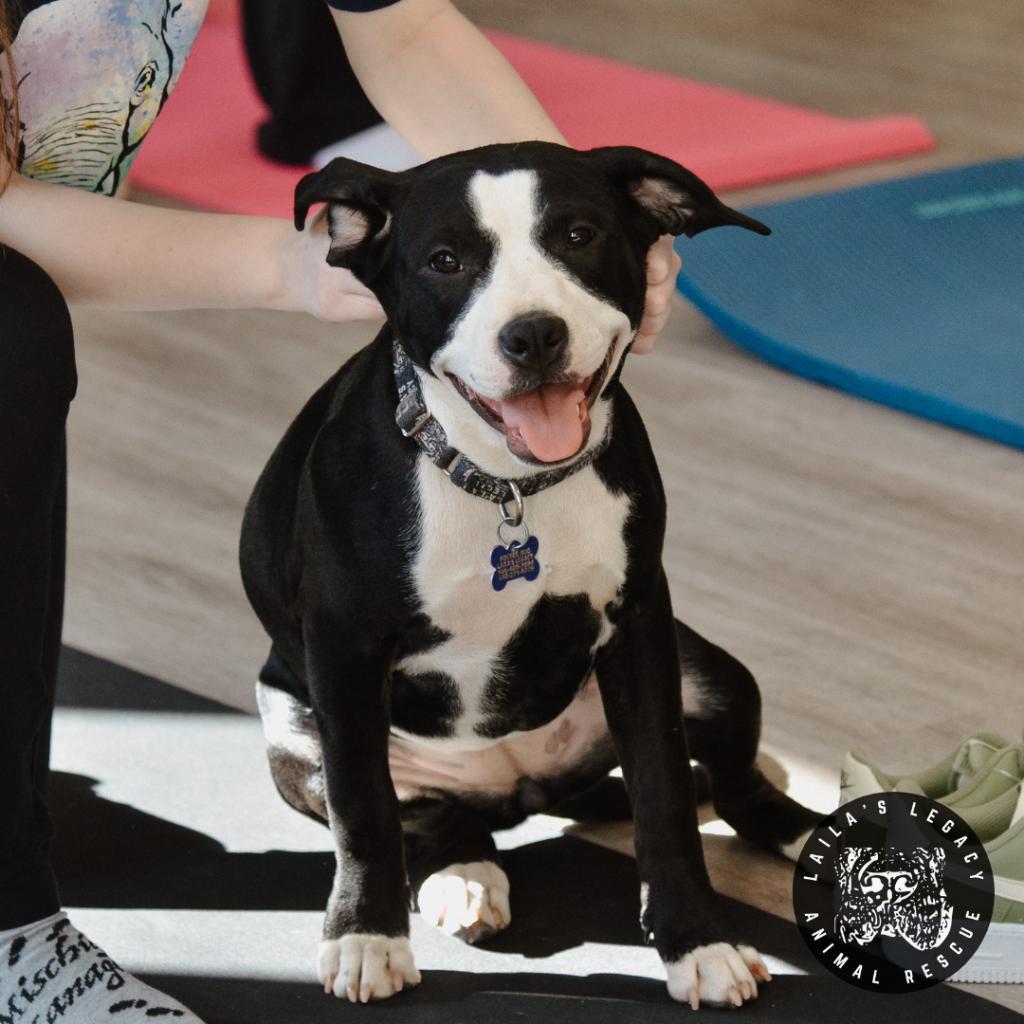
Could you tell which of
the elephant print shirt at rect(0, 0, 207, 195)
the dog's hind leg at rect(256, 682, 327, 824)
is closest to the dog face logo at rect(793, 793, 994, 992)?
the dog's hind leg at rect(256, 682, 327, 824)

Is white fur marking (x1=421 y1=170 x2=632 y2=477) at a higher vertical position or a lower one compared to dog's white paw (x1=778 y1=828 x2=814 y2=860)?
higher

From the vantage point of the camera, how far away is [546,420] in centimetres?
145

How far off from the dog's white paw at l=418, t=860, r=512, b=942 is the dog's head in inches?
18.8

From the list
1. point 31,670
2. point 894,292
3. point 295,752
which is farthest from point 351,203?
point 894,292

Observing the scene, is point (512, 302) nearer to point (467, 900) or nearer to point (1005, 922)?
point (467, 900)

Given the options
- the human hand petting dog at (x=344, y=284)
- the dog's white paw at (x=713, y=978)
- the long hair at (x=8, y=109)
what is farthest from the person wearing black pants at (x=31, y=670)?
the dog's white paw at (x=713, y=978)

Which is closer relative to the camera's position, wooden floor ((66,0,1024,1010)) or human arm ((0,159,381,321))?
human arm ((0,159,381,321))

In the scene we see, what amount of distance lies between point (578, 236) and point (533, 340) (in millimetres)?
128

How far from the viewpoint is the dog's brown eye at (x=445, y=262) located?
1445mm

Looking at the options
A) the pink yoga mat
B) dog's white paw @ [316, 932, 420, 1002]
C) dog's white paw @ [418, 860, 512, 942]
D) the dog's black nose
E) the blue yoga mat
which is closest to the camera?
the dog's black nose

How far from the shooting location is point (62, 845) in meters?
1.93

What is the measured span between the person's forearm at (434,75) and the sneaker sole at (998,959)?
95 centimetres

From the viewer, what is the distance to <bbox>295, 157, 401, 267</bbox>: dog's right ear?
1468 millimetres

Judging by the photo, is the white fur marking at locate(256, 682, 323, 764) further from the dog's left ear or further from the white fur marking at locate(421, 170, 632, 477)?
the dog's left ear
